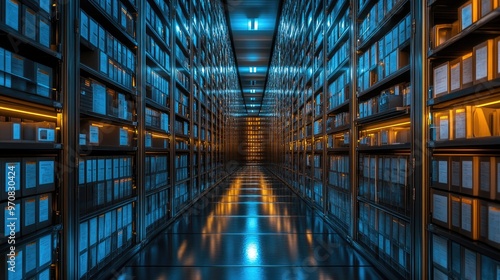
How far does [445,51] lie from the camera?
2201mm

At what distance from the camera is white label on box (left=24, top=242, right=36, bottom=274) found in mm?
2033

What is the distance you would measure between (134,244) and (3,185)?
2124mm

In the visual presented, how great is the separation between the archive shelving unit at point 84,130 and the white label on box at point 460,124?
2.43 metres

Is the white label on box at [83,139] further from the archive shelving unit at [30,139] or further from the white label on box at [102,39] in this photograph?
the white label on box at [102,39]

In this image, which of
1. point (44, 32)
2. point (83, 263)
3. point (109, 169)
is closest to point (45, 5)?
point (44, 32)

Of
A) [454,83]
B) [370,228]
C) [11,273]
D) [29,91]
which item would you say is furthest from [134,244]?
[454,83]

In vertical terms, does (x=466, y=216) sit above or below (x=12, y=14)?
below

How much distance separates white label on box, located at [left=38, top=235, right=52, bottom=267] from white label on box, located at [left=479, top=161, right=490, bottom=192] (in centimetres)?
255

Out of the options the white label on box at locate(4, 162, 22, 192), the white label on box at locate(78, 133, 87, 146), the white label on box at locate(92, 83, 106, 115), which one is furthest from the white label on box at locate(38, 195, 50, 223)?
the white label on box at locate(92, 83, 106, 115)

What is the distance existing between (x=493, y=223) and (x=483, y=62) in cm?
82

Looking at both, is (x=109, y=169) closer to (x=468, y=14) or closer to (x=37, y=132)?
(x=37, y=132)

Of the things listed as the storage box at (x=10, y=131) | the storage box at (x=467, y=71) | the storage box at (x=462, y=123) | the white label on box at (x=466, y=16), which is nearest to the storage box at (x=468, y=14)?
the white label on box at (x=466, y=16)

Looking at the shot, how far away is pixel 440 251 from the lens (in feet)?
7.36

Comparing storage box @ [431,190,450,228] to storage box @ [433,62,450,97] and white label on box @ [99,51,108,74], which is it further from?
white label on box @ [99,51,108,74]
